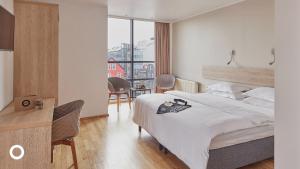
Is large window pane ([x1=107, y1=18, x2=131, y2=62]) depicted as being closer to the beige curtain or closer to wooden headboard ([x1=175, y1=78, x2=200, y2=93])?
the beige curtain

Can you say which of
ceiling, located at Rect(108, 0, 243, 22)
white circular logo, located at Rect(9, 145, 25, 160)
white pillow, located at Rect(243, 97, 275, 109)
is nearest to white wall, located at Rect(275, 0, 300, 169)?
white circular logo, located at Rect(9, 145, 25, 160)

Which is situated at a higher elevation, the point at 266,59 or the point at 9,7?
the point at 9,7

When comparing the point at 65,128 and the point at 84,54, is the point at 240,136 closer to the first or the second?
the point at 65,128

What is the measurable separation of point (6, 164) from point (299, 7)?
2.22 metres

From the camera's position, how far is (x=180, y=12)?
5309mm

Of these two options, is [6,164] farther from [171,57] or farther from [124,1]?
[171,57]

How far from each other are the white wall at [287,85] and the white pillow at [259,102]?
2.39 metres

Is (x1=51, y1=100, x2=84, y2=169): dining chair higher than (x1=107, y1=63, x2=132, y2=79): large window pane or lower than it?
lower

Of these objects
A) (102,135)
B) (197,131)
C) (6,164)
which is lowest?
(102,135)

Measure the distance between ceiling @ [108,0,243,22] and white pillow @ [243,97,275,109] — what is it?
2009mm

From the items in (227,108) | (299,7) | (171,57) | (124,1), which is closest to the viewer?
(299,7)

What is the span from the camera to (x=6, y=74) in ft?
8.58

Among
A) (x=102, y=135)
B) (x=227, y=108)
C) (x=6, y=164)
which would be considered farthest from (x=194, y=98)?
(x=6, y=164)

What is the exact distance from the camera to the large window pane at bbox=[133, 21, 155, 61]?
6.61 metres
